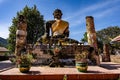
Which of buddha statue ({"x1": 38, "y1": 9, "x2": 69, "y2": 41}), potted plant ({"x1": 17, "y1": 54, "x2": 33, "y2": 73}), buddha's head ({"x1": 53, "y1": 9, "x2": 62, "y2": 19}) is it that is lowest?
potted plant ({"x1": 17, "y1": 54, "x2": 33, "y2": 73})

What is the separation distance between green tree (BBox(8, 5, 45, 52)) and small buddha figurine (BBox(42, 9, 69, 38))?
16618 millimetres

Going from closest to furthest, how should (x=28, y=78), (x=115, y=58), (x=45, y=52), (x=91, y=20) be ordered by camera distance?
1. (x=28, y=78)
2. (x=45, y=52)
3. (x=91, y=20)
4. (x=115, y=58)

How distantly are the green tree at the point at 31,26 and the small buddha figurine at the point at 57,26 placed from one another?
654 inches

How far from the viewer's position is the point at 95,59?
31.5 ft

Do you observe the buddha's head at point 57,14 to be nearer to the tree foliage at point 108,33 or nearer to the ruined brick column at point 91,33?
the ruined brick column at point 91,33

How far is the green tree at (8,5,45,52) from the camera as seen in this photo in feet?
91.4

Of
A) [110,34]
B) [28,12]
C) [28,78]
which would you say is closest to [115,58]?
[28,78]

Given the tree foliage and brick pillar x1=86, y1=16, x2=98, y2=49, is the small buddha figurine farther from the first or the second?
the tree foliage

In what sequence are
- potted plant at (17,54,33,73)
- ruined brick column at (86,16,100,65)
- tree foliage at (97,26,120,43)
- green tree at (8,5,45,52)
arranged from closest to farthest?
potted plant at (17,54,33,73)
ruined brick column at (86,16,100,65)
green tree at (8,5,45,52)
tree foliage at (97,26,120,43)

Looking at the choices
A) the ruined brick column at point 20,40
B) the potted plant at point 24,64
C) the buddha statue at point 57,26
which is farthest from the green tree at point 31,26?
the potted plant at point 24,64

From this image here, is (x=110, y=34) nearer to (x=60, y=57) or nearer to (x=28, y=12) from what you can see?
(x=28, y=12)

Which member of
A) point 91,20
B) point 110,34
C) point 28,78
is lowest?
point 28,78

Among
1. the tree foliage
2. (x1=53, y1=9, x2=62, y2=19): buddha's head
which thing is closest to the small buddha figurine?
(x1=53, y1=9, x2=62, y2=19): buddha's head

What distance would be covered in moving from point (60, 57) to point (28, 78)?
3.74m
